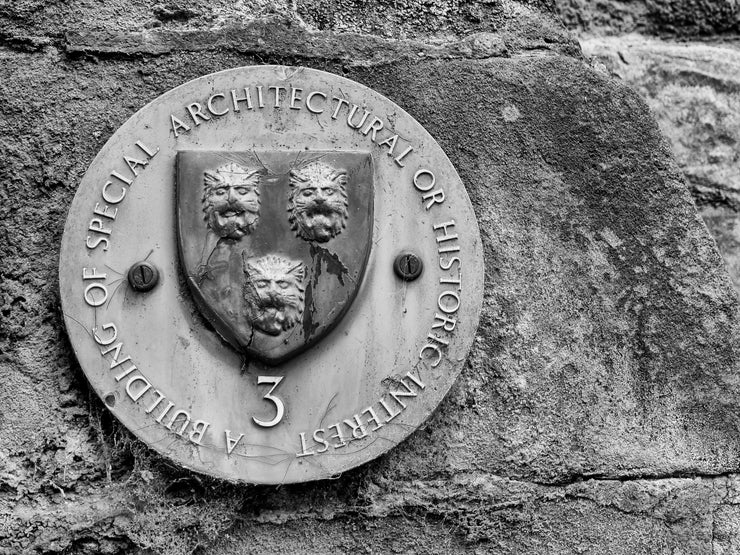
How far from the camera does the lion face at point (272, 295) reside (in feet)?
6.14

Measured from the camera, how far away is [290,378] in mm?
1912

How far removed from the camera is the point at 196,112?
195 centimetres

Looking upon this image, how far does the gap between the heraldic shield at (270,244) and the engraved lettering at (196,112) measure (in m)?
0.08

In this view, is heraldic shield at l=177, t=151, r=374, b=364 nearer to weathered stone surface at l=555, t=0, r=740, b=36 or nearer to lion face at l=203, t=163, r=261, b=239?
lion face at l=203, t=163, r=261, b=239

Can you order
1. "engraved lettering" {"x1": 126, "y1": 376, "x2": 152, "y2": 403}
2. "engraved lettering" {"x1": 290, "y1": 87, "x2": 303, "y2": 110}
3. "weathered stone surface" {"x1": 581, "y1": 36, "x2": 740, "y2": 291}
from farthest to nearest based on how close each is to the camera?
"weathered stone surface" {"x1": 581, "y1": 36, "x2": 740, "y2": 291} → "engraved lettering" {"x1": 290, "y1": 87, "x2": 303, "y2": 110} → "engraved lettering" {"x1": 126, "y1": 376, "x2": 152, "y2": 403}

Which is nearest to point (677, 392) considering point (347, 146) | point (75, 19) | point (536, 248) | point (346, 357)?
point (536, 248)

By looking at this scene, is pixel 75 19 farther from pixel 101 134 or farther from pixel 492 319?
pixel 492 319

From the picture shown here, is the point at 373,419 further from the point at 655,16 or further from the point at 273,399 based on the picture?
the point at 655,16

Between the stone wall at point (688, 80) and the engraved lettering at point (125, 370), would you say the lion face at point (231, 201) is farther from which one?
the stone wall at point (688, 80)

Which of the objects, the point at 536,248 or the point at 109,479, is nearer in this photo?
the point at 109,479

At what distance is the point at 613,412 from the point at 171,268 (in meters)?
1.02

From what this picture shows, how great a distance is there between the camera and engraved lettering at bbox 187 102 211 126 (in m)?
1.95

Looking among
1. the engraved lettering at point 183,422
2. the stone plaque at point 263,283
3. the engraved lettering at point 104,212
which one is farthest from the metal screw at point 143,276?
the engraved lettering at point 183,422

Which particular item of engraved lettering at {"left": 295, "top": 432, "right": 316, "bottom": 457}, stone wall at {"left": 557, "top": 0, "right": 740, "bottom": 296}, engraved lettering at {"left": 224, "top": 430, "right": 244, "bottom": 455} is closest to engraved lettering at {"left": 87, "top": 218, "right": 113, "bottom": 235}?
engraved lettering at {"left": 224, "top": 430, "right": 244, "bottom": 455}
